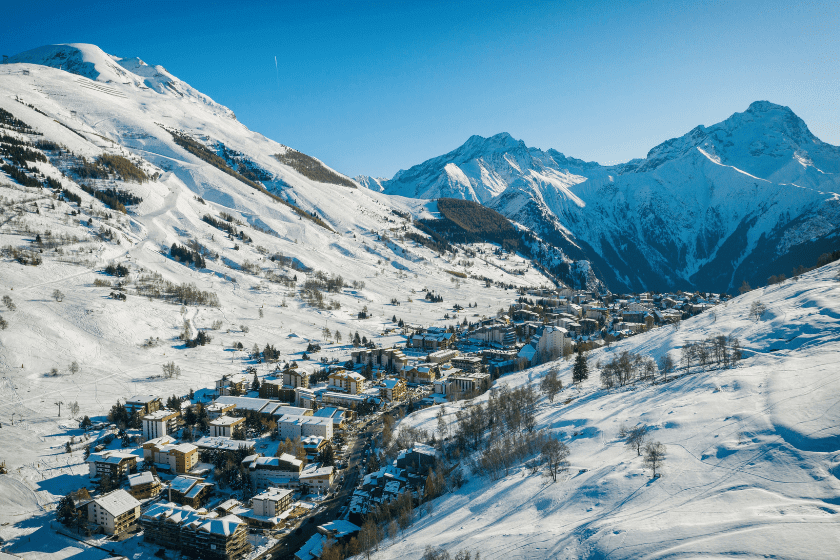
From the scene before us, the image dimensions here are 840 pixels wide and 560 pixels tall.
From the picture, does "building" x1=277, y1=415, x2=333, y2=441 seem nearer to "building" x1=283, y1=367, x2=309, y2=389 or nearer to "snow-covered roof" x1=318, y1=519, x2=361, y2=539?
"building" x1=283, y1=367, x2=309, y2=389

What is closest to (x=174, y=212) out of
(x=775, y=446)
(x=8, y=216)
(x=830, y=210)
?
(x=8, y=216)

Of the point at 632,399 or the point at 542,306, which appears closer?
the point at 632,399

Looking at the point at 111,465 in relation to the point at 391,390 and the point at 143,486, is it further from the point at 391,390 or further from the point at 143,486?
the point at 391,390

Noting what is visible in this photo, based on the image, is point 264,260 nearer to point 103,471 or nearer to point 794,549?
point 103,471

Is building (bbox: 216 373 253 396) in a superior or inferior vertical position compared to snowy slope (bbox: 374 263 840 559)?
superior

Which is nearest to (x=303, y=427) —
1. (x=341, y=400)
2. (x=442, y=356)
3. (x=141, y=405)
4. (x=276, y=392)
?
(x=341, y=400)

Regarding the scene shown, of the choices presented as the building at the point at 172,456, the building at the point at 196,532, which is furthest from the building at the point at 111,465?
the building at the point at 196,532

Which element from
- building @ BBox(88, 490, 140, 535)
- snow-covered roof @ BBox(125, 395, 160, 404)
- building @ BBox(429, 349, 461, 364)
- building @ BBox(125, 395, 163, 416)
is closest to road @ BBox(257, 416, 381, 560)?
building @ BBox(88, 490, 140, 535)
